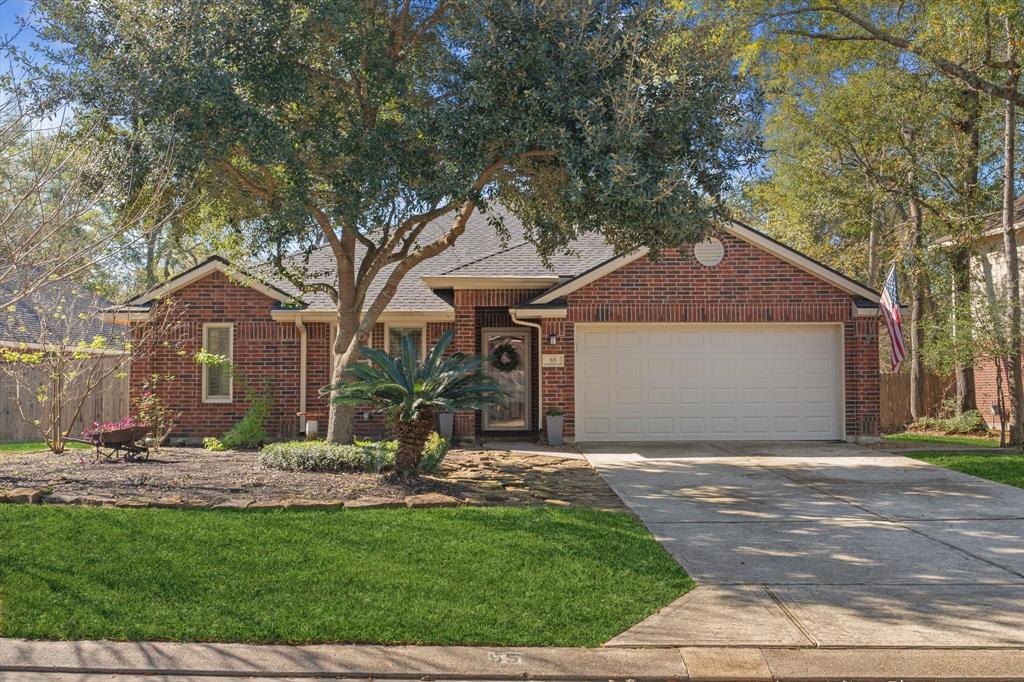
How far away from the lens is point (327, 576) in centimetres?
598

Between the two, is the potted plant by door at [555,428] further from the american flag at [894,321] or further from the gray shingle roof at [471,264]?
the american flag at [894,321]

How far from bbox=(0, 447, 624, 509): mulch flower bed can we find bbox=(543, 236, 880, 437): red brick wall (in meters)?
3.60

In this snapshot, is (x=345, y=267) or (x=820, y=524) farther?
(x=345, y=267)

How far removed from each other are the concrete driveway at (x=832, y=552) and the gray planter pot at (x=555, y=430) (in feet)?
8.13

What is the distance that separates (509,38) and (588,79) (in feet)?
3.58

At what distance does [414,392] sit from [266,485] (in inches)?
81.5

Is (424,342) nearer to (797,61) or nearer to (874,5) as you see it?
(797,61)

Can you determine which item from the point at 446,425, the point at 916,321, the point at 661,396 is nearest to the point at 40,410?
the point at 446,425


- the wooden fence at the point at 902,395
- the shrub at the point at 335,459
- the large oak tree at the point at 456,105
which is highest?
the large oak tree at the point at 456,105

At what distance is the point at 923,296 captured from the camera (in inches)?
865

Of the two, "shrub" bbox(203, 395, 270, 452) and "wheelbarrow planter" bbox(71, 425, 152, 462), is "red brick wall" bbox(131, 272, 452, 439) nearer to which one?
"shrub" bbox(203, 395, 270, 452)

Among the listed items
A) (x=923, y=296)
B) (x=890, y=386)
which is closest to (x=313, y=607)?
(x=890, y=386)

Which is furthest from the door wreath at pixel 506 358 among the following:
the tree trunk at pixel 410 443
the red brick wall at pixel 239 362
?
the tree trunk at pixel 410 443

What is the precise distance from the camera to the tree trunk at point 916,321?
792 inches
